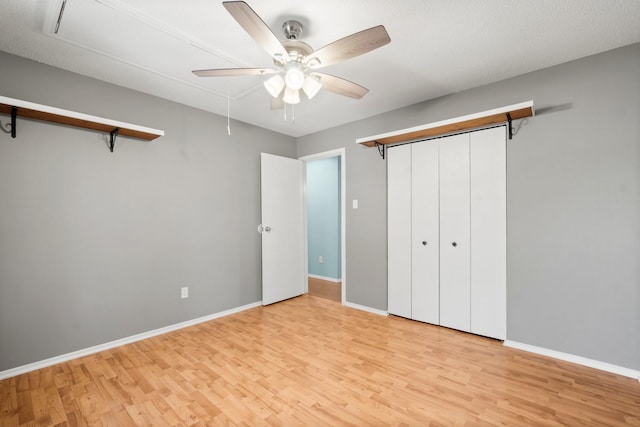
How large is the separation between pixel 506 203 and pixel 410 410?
1.93 m

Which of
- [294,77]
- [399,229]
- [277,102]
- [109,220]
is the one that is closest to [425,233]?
[399,229]

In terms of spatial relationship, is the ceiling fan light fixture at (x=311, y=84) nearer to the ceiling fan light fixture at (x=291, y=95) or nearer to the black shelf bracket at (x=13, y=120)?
the ceiling fan light fixture at (x=291, y=95)

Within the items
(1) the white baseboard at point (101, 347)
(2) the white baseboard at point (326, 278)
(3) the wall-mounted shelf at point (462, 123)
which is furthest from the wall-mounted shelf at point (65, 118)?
(2) the white baseboard at point (326, 278)

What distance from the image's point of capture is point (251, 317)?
337 centimetres

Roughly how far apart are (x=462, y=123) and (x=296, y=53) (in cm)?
166

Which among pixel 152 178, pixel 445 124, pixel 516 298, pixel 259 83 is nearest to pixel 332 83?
pixel 259 83

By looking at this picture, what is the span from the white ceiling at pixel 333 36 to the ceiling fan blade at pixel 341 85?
356mm

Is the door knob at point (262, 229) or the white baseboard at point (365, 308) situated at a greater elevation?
the door knob at point (262, 229)

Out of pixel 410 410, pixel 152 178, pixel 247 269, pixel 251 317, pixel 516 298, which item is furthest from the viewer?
pixel 247 269

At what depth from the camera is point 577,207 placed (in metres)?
2.26

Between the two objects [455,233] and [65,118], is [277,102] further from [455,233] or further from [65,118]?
[455,233]

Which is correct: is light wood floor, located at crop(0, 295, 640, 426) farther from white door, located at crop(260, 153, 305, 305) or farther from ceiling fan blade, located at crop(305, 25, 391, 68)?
ceiling fan blade, located at crop(305, 25, 391, 68)

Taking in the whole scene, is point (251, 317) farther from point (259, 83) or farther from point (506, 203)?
point (506, 203)

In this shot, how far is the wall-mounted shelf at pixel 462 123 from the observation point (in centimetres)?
226
